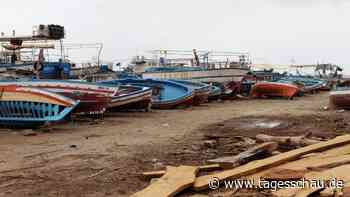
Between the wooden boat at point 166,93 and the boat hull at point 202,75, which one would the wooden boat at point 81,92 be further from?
the boat hull at point 202,75

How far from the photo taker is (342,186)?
15.4 ft

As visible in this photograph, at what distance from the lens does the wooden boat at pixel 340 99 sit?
17.7 m

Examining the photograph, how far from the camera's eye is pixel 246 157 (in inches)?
263

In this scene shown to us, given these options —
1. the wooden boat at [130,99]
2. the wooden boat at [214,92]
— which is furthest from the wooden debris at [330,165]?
the wooden boat at [214,92]

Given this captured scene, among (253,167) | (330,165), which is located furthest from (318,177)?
(253,167)

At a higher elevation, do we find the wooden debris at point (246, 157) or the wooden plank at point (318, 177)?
the wooden plank at point (318, 177)

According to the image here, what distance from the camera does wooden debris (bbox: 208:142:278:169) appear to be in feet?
20.6

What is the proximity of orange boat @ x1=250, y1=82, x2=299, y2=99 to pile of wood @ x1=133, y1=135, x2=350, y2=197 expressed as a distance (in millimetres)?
22266

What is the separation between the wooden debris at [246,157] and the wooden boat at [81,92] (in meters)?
7.27

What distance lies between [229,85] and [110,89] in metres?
15.1

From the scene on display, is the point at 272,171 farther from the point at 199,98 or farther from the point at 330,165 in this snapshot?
the point at 199,98

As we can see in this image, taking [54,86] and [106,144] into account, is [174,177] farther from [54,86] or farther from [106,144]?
[54,86]

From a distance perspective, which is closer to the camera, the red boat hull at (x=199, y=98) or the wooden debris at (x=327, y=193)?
the wooden debris at (x=327, y=193)

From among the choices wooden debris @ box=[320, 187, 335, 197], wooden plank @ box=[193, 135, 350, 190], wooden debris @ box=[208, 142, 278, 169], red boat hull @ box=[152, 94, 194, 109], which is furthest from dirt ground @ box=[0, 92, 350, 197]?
red boat hull @ box=[152, 94, 194, 109]
